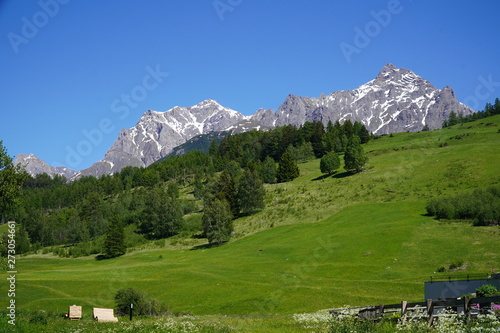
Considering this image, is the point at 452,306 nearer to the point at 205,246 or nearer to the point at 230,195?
the point at 205,246

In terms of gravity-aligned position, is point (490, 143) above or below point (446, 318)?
above

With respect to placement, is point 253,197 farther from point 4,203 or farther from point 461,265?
point 4,203

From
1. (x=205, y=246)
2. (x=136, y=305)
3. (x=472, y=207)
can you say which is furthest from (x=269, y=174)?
(x=136, y=305)

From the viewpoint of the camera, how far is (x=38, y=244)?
525 feet

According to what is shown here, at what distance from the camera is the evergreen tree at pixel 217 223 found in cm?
10594

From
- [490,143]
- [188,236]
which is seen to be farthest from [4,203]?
[490,143]

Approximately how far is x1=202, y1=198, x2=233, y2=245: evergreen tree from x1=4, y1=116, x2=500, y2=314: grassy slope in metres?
5.34

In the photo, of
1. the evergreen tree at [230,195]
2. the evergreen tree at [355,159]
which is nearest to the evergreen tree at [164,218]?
the evergreen tree at [230,195]

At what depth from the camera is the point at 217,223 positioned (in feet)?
353

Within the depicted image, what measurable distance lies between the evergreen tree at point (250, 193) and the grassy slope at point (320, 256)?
14.2 ft

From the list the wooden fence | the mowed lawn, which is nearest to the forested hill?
the mowed lawn

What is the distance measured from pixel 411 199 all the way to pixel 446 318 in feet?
290

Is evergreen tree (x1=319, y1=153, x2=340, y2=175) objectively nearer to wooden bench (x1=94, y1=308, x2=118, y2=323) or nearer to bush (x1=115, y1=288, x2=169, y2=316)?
bush (x1=115, y1=288, x2=169, y2=316)

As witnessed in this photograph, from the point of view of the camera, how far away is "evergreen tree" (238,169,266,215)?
4993 inches
